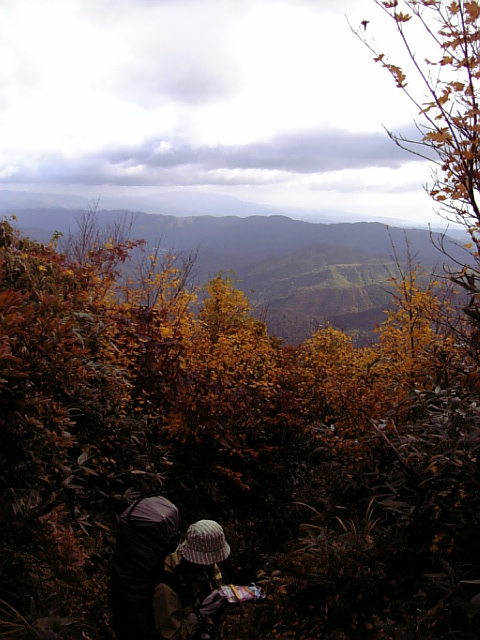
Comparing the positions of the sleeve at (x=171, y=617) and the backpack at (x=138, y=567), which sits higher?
the backpack at (x=138, y=567)

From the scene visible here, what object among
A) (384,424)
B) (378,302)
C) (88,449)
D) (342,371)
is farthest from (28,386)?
(378,302)

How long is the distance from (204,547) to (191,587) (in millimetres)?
330

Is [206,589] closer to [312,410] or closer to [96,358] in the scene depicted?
[96,358]

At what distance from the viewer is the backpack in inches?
118

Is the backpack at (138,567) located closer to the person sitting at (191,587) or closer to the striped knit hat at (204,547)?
the person sitting at (191,587)

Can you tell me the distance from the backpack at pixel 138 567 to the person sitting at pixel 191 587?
97 mm

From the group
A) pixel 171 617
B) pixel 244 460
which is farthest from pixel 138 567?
pixel 244 460

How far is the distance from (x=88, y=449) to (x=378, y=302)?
139 metres

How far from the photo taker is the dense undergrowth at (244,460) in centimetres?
298

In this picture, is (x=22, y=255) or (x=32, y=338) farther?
(x=22, y=255)

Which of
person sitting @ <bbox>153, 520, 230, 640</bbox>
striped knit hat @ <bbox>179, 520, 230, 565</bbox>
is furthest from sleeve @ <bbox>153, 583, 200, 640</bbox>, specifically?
striped knit hat @ <bbox>179, 520, 230, 565</bbox>

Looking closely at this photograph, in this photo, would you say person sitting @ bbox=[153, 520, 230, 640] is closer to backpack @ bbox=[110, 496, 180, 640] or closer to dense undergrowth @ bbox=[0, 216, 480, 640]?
backpack @ bbox=[110, 496, 180, 640]

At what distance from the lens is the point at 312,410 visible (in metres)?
7.11

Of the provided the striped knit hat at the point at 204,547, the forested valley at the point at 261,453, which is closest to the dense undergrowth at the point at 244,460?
the forested valley at the point at 261,453
